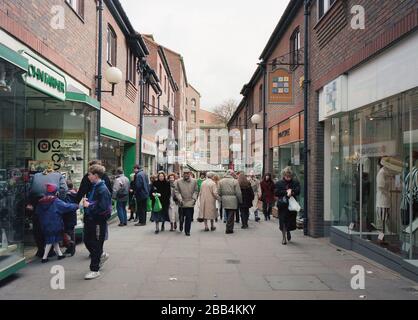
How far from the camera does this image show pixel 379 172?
846cm

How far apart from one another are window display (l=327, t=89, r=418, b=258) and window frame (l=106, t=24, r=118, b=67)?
27.1ft

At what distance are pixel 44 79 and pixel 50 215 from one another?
8.10 ft

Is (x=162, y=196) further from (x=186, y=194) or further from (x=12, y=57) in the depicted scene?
(x=12, y=57)

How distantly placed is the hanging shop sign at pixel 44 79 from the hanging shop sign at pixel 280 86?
6.09 m

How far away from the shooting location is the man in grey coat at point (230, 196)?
1198cm

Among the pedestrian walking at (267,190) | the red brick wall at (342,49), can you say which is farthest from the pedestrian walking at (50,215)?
the pedestrian walking at (267,190)

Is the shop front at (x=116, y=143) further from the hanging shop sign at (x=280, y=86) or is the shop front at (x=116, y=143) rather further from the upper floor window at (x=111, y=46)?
the hanging shop sign at (x=280, y=86)

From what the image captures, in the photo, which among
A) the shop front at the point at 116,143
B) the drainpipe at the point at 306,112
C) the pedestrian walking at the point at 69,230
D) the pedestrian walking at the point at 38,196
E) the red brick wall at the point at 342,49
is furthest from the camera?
the shop front at the point at 116,143

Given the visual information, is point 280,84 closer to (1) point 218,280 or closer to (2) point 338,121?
(2) point 338,121

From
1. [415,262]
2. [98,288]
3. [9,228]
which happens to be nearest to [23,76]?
[9,228]

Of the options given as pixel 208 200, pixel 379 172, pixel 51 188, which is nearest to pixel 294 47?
pixel 208 200

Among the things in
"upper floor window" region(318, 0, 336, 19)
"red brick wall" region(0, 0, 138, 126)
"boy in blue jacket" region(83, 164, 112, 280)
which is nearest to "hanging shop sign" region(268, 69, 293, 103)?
"upper floor window" region(318, 0, 336, 19)

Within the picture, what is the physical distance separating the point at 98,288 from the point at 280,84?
878 centimetres

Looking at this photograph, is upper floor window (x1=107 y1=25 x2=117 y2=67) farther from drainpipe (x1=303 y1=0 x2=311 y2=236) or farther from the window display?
the window display
